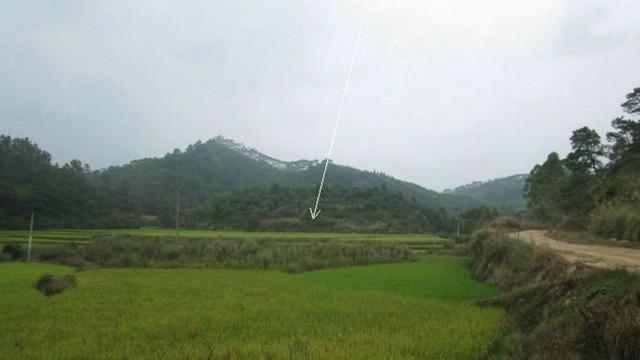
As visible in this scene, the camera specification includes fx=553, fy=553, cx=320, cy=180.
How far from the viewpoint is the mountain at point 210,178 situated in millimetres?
72319

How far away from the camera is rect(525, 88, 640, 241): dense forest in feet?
68.1

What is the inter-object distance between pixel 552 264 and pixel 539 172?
3140cm

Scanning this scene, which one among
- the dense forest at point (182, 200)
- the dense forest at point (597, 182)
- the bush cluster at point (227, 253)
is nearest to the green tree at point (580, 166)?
the dense forest at point (597, 182)

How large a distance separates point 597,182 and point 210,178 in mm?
60473

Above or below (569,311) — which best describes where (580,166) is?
above

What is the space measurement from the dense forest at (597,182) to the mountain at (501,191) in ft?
217


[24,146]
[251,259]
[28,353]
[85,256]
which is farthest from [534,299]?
[24,146]

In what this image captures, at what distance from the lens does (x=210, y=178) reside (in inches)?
3300

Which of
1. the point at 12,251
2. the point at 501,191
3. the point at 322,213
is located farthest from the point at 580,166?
the point at 501,191

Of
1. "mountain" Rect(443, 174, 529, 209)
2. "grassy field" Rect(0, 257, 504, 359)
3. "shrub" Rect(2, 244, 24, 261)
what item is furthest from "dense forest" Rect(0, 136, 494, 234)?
"mountain" Rect(443, 174, 529, 209)

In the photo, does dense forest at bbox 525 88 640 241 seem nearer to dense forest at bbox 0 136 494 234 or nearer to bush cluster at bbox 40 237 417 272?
bush cluster at bbox 40 237 417 272

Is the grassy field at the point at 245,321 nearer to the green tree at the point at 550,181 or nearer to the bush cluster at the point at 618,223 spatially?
the bush cluster at the point at 618,223

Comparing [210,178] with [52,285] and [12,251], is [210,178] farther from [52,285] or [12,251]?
[52,285]

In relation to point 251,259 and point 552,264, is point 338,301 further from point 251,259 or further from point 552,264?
point 251,259
